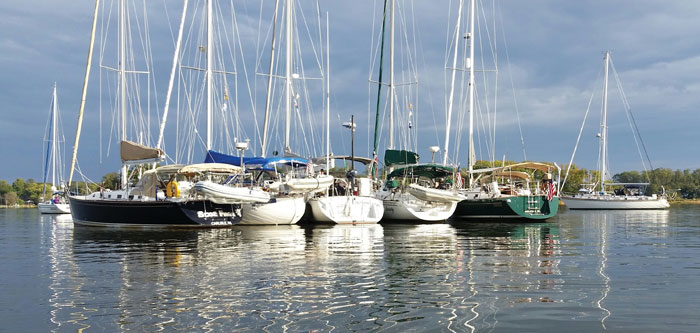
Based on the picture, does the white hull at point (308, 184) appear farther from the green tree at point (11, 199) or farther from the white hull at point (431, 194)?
the green tree at point (11, 199)

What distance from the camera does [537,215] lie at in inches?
1634

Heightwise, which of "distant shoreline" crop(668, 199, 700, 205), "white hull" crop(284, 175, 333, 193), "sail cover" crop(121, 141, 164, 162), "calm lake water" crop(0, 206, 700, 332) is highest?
"sail cover" crop(121, 141, 164, 162)

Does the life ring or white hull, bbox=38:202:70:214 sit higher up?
the life ring

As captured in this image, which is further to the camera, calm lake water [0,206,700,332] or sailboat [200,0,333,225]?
sailboat [200,0,333,225]

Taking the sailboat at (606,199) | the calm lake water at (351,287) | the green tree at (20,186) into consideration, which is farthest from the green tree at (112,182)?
the green tree at (20,186)

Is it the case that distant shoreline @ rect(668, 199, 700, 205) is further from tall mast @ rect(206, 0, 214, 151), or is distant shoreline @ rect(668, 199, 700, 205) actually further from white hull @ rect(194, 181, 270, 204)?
white hull @ rect(194, 181, 270, 204)

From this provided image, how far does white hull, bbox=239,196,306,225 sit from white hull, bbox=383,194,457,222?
774cm

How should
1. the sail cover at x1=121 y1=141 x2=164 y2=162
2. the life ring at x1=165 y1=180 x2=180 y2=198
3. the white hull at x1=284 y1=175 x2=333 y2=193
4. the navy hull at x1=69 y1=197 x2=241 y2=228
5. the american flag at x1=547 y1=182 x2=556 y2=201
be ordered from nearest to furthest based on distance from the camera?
the navy hull at x1=69 y1=197 x2=241 y2=228
the life ring at x1=165 y1=180 x2=180 y2=198
the sail cover at x1=121 y1=141 x2=164 y2=162
the white hull at x1=284 y1=175 x2=333 y2=193
the american flag at x1=547 y1=182 x2=556 y2=201

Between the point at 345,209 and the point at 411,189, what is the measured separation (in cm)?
449

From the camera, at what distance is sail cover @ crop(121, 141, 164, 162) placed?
34.6 meters

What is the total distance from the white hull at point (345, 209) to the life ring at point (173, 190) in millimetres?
8152

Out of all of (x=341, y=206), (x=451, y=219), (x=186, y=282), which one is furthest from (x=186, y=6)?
(x=186, y=282)

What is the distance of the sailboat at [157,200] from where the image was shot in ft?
103

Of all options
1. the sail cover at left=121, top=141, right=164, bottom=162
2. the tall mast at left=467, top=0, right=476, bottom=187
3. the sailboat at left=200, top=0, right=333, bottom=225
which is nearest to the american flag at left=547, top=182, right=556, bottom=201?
the tall mast at left=467, top=0, right=476, bottom=187
